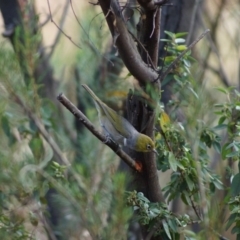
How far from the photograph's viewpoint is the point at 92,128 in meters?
1.69

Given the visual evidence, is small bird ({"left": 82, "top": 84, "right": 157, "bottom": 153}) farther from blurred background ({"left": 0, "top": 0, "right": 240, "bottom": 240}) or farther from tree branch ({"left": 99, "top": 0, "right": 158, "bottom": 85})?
tree branch ({"left": 99, "top": 0, "right": 158, "bottom": 85})

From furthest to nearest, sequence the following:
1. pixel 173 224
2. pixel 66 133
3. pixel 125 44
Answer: pixel 66 133
pixel 173 224
pixel 125 44

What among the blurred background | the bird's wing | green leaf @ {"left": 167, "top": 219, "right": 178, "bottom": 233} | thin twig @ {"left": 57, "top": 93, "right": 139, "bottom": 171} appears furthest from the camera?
the bird's wing

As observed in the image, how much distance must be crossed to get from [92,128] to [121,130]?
74 cm

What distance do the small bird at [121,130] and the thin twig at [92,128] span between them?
6 cm

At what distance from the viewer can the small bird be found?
73.0 inches

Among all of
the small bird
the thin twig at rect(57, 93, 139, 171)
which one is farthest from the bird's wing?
the thin twig at rect(57, 93, 139, 171)

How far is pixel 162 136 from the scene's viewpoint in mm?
1987

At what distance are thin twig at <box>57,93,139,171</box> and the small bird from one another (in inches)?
2.6

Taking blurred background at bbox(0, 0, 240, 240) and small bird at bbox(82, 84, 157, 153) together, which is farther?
small bird at bbox(82, 84, 157, 153)

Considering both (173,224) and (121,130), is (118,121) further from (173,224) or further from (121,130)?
(173,224)

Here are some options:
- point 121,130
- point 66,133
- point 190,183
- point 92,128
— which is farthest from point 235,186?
point 66,133

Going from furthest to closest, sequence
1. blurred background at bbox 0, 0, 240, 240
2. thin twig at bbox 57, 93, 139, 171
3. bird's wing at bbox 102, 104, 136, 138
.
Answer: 1. bird's wing at bbox 102, 104, 136, 138
2. thin twig at bbox 57, 93, 139, 171
3. blurred background at bbox 0, 0, 240, 240

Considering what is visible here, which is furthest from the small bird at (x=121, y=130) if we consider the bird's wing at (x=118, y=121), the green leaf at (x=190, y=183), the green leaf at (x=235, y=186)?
the green leaf at (x=235, y=186)
